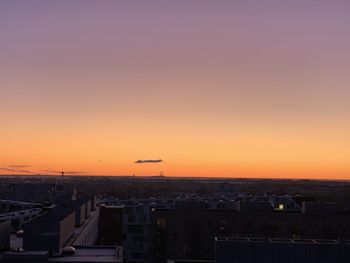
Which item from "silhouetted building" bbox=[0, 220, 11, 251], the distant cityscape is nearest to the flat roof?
the distant cityscape

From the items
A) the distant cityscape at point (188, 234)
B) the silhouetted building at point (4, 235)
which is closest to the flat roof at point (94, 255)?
the distant cityscape at point (188, 234)

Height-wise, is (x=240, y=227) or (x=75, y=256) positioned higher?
(x=240, y=227)

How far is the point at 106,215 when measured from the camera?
360ft

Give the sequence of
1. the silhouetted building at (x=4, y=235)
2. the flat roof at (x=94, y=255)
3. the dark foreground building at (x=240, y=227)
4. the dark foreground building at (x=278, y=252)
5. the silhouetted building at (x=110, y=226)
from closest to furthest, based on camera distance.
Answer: the dark foreground building at (x=278, y=252), the flat roof at (x=94, y=255), the silhouetted building at (x=4, y=235), the dark foreground building at (x=240, y=227), the silhouetted building at (x=110, y=226)

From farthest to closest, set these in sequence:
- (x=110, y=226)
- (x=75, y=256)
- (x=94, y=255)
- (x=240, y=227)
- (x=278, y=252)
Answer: (x=110, y=226) < (x=240, y=227) < (x=94, y=255) < (x=75, y=256) < (x=278, y=252)

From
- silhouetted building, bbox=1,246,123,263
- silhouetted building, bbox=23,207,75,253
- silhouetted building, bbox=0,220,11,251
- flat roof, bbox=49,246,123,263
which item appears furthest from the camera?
silhouetted building, bbox=23,207,75,253

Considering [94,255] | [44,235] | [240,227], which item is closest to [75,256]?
[94,255]

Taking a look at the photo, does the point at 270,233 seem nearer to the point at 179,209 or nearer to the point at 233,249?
the point at 179,209

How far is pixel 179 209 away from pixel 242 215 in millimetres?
8171

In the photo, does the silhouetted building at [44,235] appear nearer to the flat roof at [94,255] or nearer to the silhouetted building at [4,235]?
the silhouetted building at [4,235]

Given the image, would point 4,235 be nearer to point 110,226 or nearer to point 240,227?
point 240,227

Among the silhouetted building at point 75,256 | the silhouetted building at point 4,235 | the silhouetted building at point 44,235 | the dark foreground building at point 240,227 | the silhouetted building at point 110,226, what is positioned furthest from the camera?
the silhouetted building at point 110,226

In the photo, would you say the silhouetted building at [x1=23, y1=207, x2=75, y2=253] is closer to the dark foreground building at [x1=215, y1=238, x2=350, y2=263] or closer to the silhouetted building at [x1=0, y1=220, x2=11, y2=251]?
the silhouetted building at [x1=0, y1=220, x2=11, y2=251]

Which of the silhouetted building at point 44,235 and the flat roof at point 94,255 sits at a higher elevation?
the silhouetted building at point 44,235
